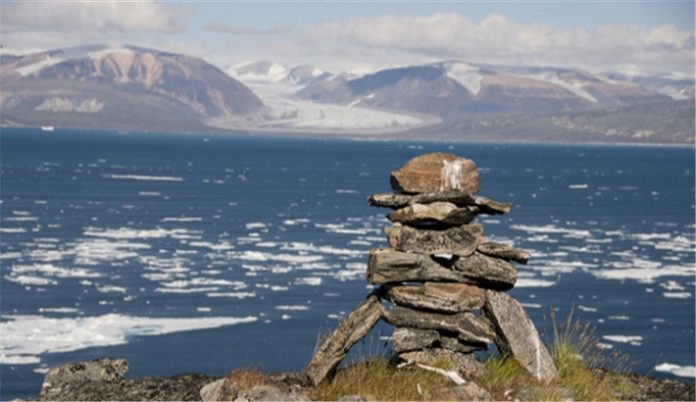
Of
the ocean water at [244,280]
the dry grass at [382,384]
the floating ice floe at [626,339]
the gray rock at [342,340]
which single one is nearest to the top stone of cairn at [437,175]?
the gray rock at [342,340]

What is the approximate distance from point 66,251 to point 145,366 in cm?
4449

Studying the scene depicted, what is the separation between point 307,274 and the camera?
317 ft

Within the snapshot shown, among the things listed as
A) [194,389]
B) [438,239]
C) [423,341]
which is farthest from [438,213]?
[194,389]

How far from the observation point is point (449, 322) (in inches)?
691

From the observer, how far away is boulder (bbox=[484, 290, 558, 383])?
56.7ft

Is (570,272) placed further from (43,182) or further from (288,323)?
(43,182)

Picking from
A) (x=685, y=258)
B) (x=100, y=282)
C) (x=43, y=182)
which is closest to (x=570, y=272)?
(x=685, y=258)

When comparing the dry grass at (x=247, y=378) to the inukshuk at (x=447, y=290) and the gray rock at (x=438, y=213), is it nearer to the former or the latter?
the inukshuk at (x=447, y=290)

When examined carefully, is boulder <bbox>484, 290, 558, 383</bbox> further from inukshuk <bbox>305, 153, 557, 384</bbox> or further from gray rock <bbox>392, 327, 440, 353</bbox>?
gray rock <bbox>392, 327, 440, 353</bbox>

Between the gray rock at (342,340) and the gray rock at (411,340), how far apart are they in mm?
408

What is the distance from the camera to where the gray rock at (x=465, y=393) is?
15945mm

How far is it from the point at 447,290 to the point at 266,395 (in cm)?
367

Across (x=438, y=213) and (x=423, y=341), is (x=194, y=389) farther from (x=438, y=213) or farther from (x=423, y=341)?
(x=438, y=213)

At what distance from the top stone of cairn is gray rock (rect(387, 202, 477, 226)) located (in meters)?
0.43
